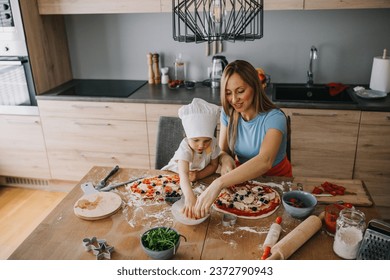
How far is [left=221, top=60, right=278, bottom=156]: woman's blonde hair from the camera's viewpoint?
1.74 meters

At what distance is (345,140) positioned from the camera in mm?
2652

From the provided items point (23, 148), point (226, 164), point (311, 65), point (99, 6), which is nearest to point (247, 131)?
point (226, 164)

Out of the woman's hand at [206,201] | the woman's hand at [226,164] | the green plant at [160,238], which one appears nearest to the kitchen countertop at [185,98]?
the woman's hand at [226,164]

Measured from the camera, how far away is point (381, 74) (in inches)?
107

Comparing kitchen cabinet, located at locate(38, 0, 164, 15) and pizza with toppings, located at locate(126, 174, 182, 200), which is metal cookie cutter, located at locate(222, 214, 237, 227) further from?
kitchen cabinet, located at locate(38, 0, 164, 15)

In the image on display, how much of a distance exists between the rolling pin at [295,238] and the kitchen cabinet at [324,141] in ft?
4.48

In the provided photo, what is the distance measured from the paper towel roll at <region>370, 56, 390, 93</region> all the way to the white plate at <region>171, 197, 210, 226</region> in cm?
197

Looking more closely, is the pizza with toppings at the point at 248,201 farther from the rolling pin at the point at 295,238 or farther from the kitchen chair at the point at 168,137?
the kitchen chair at the point at 168,137

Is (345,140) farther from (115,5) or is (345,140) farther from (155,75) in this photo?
(115,5)

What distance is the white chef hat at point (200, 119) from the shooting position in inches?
62.7

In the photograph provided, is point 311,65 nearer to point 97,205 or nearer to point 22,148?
point 97,205

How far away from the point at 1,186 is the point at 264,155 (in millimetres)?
2762

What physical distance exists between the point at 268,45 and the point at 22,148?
2.28 m
